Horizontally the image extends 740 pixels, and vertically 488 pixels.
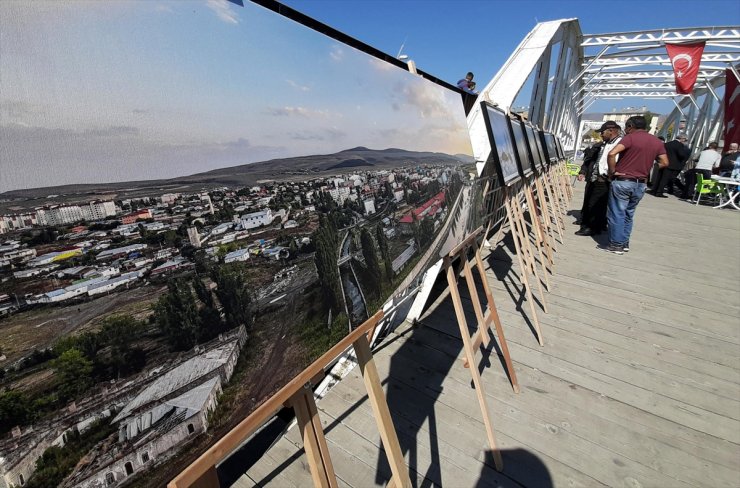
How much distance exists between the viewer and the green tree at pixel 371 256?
4.33 feet

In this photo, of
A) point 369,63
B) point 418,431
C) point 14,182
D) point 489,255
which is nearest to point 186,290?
point 14,182

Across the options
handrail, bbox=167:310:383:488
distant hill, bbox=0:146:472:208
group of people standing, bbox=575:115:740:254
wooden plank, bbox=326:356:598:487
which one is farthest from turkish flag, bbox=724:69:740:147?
handrail, bbox=167:310:383:488

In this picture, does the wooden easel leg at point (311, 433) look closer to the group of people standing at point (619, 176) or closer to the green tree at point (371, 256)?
the green tree at point (371, 256)

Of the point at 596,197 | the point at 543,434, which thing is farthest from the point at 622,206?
the point at 543,434

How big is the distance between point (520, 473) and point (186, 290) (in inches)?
80.2

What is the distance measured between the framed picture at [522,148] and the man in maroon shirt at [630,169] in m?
1.64

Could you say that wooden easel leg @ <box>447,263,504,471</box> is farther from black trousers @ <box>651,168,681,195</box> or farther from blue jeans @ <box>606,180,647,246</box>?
black trousers @ <box>651,168,681,195</box>

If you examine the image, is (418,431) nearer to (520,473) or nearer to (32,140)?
(520,473)

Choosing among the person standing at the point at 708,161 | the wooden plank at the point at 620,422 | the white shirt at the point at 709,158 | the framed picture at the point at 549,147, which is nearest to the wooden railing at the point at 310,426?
the wooden plank at the point at 620,422

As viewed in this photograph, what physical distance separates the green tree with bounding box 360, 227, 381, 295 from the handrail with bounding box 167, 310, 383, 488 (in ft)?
0.94

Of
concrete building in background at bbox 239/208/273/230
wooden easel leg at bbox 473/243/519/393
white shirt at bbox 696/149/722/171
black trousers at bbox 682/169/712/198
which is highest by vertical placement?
concrete building in background at bbox 239/208/273/230

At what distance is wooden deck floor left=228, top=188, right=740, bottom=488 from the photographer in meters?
1.86

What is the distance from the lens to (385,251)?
1482 millimetres

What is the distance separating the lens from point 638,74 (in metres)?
14.5
